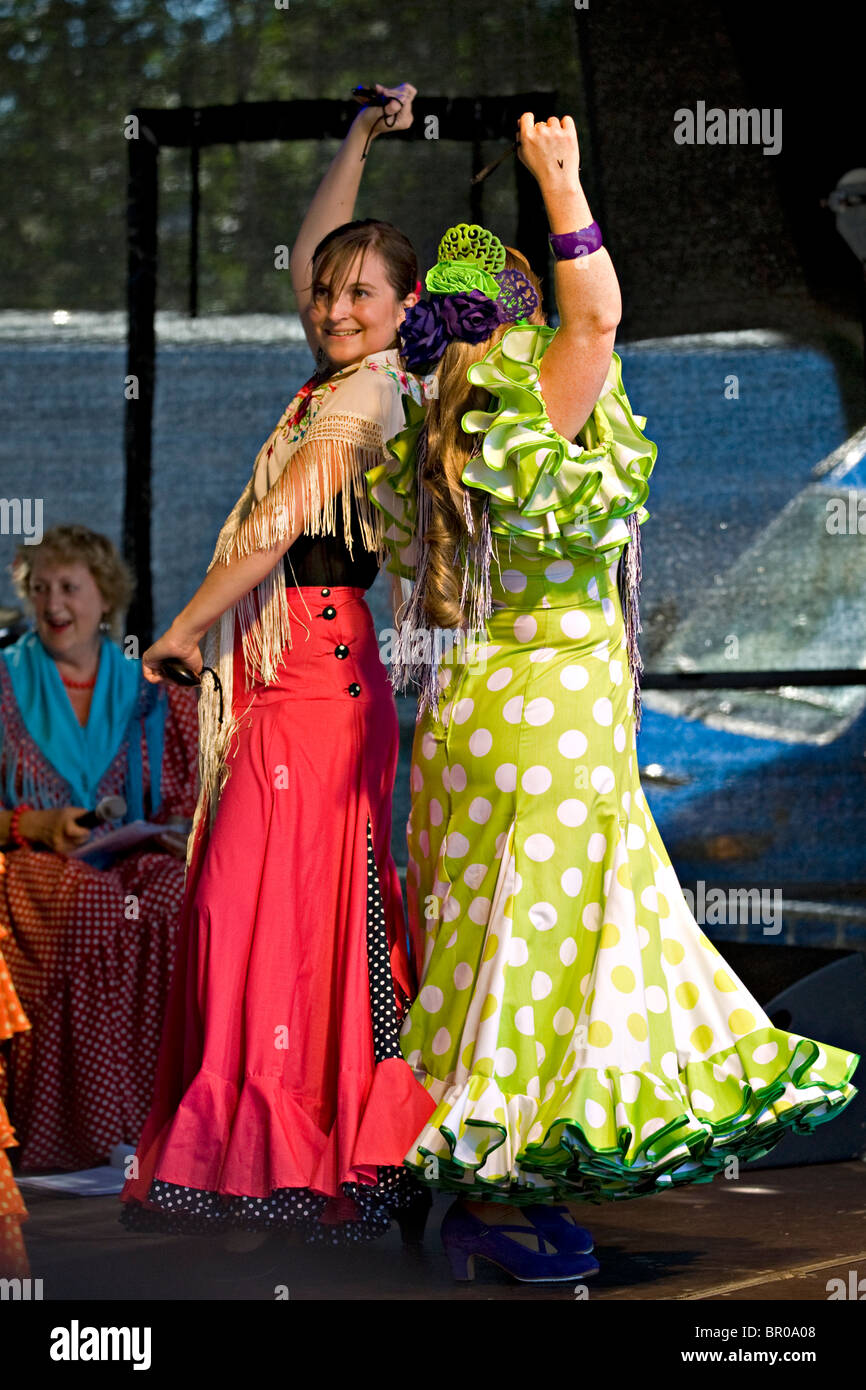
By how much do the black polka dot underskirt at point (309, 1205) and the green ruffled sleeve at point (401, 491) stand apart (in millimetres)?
711

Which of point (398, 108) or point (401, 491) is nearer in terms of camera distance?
point (401, 491)

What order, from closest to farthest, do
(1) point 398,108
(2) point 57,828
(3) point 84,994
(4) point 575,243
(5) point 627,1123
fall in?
(5) point 627,1123, (4) point 575,243, (1) point 398,108, (3) point 84,994, (2) point 57,828

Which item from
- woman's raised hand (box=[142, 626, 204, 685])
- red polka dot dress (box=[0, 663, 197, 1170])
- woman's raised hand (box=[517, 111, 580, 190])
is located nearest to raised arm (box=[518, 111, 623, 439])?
woman's raised hand (box=[517, 111, 580, 190])

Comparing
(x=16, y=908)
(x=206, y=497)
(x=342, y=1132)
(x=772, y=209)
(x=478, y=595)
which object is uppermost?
(x=772, y=209)

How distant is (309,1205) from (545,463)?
127 cm

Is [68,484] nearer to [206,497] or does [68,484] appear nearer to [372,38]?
[206,497]

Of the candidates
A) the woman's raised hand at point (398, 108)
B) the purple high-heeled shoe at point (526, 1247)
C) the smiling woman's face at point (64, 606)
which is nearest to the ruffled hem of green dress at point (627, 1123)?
the purple high-heeled shoe at point (526, 1247)

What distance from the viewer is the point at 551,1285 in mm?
2926

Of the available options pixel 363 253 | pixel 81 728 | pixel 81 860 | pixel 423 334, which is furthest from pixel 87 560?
pixel 423 334

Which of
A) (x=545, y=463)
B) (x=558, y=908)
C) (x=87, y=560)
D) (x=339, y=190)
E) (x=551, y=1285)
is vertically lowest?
(x=551, y=1285)

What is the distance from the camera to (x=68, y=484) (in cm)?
512

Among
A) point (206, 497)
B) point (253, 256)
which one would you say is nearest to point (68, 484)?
point (206, 497)

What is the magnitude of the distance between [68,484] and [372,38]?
4.95 feet

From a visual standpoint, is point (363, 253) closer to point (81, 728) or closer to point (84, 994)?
point (81, 728)
